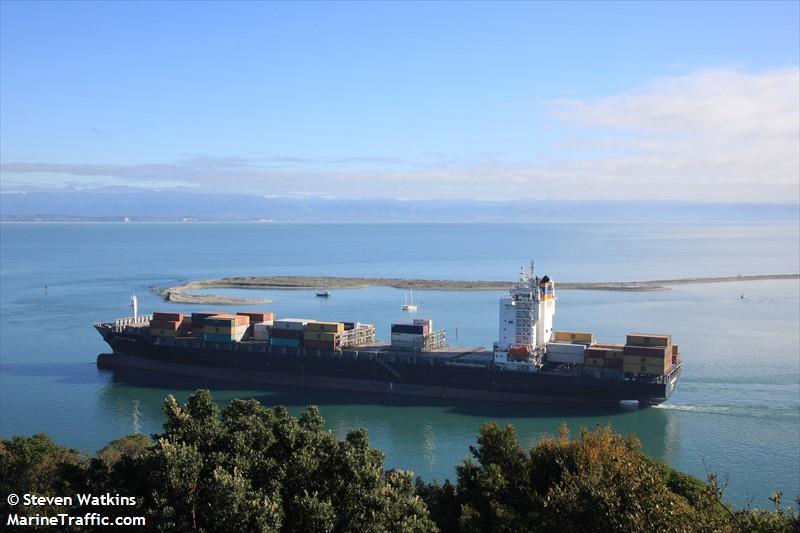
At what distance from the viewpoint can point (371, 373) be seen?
4378cm

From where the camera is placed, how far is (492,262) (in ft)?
470

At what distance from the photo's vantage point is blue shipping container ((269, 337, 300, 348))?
46.0 m

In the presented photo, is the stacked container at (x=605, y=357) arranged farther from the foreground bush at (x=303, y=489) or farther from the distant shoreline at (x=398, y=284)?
the distant shoreline at (x=398, y=284)

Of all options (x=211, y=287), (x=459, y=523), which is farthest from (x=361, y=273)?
(x=459, y=523)

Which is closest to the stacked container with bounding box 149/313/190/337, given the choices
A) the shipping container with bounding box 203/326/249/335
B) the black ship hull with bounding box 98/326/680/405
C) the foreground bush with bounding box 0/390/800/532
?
the black ship hull with bounding box 98/326/680/405

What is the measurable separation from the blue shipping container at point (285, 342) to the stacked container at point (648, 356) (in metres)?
20.3

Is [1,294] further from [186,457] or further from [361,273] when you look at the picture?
[186,457]

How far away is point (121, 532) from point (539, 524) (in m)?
8.39

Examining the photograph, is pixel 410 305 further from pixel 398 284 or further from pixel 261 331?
pixel 261 331

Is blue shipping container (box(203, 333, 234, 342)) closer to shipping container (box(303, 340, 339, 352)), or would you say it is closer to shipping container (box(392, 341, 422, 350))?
shipping container (box(303, 340, 339, 352))

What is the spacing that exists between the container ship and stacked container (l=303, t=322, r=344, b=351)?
2.5 inches

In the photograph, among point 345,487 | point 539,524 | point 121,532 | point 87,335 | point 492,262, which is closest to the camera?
point 121,532

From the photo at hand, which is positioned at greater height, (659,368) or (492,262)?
(492,262)

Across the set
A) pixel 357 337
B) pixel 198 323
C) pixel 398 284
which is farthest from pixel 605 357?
pixel 398 284
